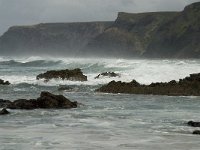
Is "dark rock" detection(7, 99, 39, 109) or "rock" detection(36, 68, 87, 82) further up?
"rock" detection(36, 68, 87, 82)

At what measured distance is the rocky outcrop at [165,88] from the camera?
113 feet

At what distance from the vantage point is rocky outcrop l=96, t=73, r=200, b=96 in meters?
34.6

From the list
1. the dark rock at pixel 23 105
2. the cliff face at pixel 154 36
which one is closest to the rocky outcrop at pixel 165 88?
the dark rock at pixel 23 105

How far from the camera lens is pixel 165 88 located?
117ft

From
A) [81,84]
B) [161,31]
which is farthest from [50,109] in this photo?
[161,31]

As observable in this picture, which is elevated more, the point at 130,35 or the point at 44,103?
the point at 130,35

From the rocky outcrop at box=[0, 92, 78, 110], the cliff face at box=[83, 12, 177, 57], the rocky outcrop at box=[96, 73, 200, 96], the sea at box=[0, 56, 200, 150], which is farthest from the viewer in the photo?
the cliff face at box=[83, 12, 177, 57]

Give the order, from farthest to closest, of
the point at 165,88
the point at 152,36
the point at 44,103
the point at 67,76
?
1. the point at 152,36
2. the point at 67,76
3. the point at 165,88
4. the point at 44,103

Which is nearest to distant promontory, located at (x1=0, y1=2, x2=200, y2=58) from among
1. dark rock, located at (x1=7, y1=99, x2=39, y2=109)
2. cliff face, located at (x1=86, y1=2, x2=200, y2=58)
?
cliff face, located at (x1=86, y1=2, x2=200, y2=58)

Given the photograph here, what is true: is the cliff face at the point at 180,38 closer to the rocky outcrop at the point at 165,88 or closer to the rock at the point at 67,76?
the rock at the point at 67,76

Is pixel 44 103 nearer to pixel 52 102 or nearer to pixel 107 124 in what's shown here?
pixel 52 102

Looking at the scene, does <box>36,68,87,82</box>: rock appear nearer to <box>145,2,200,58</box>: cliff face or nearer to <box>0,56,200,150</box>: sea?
<box>0,56,200,150</box>: sea

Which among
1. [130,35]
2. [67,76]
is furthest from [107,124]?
[130,35]

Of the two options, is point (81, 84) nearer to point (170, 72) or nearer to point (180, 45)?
point (170, 72)
